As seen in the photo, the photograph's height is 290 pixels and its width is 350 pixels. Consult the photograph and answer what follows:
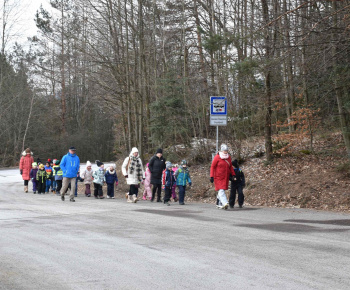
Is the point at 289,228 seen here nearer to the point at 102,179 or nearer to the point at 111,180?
the point at 111,180

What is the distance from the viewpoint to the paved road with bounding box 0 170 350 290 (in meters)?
5.70

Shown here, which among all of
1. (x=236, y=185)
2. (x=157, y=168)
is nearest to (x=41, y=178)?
(x=157, y=168)

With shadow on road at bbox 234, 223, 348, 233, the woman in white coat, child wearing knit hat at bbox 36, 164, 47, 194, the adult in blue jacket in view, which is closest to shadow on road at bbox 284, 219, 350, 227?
shadow on road at bbox 234, 223, 348, 233

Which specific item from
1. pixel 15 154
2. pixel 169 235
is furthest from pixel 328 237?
pixel 15 154

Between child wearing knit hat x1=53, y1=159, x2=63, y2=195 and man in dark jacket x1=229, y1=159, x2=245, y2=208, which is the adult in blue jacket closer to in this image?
child wearing knit hat x1=53, y1=159, x2=63, y2=195

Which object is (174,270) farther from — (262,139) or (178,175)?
(262,139)

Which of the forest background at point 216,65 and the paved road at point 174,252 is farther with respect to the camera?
the forest background at point 216,65

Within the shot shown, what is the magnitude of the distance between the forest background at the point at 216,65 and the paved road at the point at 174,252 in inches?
217

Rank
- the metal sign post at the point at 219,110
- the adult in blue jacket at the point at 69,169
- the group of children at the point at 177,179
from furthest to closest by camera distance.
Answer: the adult in blue jacket at the point at 69,169 < the metal sign post at the point at 219,110 < the group of children at the point at 177,179

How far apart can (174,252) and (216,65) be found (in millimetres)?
15707

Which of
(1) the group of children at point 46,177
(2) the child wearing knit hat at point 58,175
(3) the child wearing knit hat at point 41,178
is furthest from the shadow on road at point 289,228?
(3) the child wearing knit hat at point 41,178

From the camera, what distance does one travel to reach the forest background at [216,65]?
14.5m

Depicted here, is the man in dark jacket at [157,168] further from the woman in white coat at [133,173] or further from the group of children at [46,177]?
the group of children at [46,177]

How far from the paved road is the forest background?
5523 millimetres
